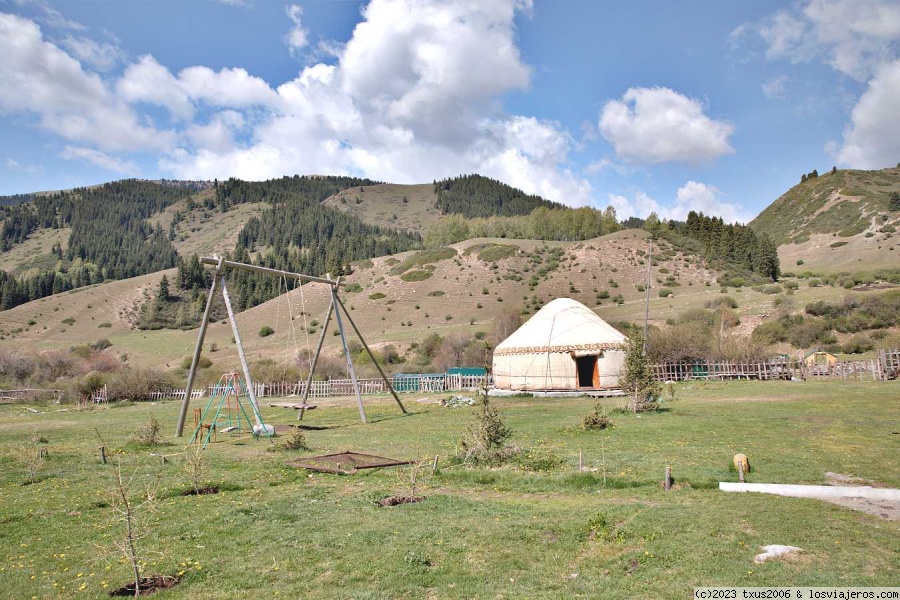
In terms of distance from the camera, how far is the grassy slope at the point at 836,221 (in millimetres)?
90875

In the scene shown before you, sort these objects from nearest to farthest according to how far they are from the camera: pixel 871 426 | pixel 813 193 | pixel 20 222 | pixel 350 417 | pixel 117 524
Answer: pixel 117 524 < pixel 871 426 < pixel 350 417 < pixel 813 193 < pixel 20 222

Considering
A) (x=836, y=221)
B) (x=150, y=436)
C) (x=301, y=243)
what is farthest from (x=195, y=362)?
(x=301, y=243)

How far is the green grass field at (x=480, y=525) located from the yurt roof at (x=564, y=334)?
13.8 m

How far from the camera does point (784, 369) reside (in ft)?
100

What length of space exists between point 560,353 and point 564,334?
1.24 meters

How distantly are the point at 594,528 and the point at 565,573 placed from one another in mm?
1325

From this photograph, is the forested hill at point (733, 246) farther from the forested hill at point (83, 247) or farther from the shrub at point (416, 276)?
the forested hill at point (83, 247)

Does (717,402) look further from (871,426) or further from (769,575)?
(769,575)

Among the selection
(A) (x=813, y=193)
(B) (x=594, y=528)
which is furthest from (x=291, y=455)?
(A) (x=813, y=193)

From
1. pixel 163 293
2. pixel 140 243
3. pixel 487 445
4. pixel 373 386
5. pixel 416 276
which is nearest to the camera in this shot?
pixel 487 445

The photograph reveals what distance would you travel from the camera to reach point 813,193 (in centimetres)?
14238

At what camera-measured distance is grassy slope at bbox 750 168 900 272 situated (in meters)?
90.9

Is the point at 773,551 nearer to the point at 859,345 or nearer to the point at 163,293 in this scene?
the point at 859,345

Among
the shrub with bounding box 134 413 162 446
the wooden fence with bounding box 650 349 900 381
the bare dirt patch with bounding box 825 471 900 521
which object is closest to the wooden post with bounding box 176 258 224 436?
the shrub with bounding box 134 413 162 446
